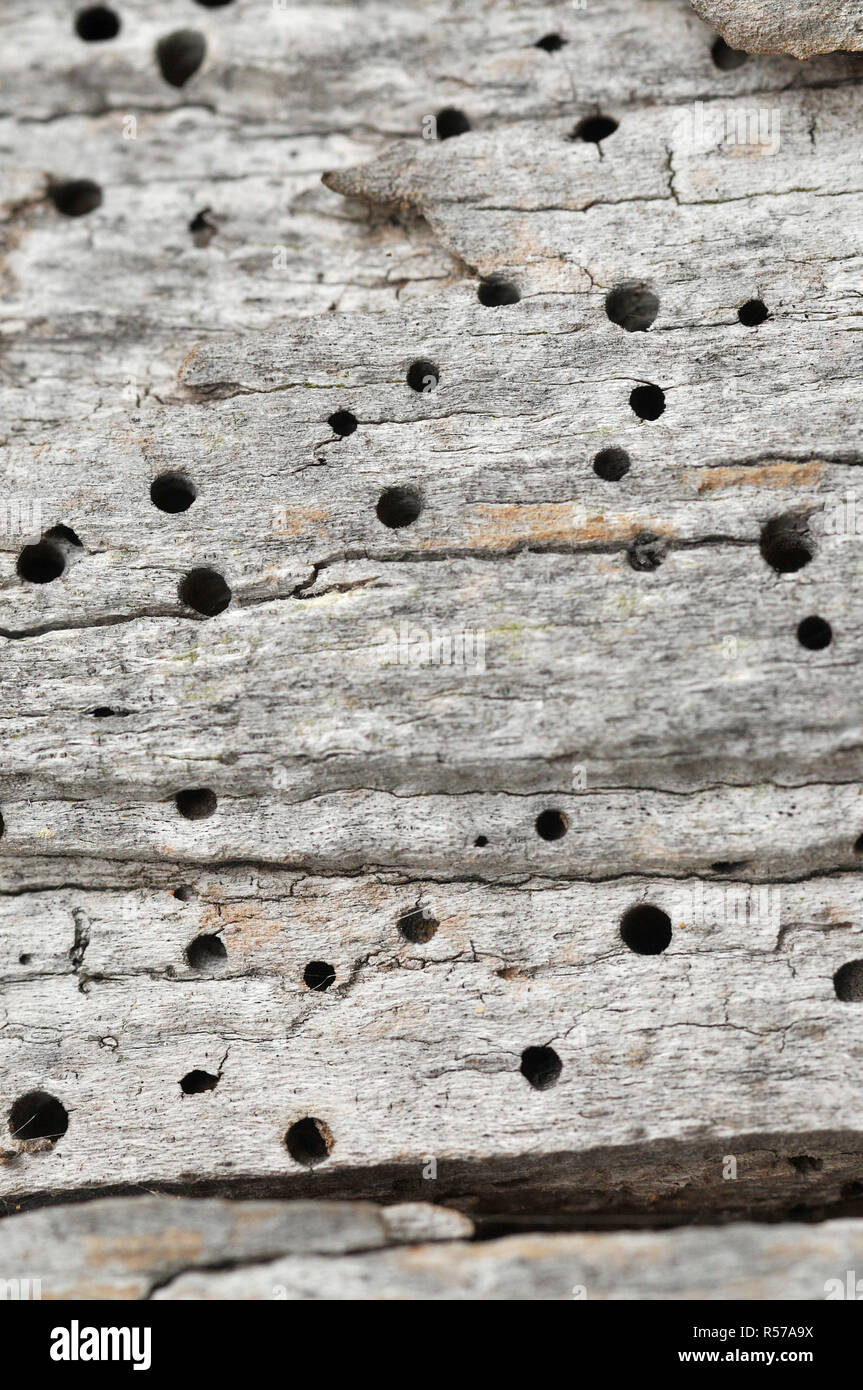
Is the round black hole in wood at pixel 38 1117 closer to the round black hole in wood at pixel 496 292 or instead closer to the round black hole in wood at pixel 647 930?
the round black hole in wood at pixel 647 930

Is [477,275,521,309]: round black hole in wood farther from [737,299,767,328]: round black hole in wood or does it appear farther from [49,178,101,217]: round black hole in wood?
[49,178,101,217]: round black hole in wood

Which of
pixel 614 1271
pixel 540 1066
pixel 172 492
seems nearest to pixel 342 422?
pixel 172 492

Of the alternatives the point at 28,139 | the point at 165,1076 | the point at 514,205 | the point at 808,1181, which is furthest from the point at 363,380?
the point at 808,1181

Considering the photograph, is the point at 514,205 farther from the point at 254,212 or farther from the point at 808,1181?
the point at 808,1181

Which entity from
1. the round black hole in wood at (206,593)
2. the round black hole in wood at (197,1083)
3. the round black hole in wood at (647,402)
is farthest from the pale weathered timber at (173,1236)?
the round black hole in wood at (647,402)

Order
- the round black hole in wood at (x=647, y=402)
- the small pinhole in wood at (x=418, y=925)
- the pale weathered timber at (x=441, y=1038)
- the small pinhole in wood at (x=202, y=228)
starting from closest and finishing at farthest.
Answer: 1. the pale weathered timber at (x=441, y=1038)
2. the small pinhole in wood at (x=418, y=925)
3. the round black hole in wood at (x=647, y=402)
4. the small pinhole in wood at (x=202, y=228)

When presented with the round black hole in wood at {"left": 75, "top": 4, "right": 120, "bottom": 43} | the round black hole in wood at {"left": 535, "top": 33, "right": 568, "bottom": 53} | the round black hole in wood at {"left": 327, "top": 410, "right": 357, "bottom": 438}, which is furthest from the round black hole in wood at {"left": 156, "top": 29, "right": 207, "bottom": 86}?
the round black hole in wood at {"left": 327, "top": 410, "right": 357, "bottom": 438}
